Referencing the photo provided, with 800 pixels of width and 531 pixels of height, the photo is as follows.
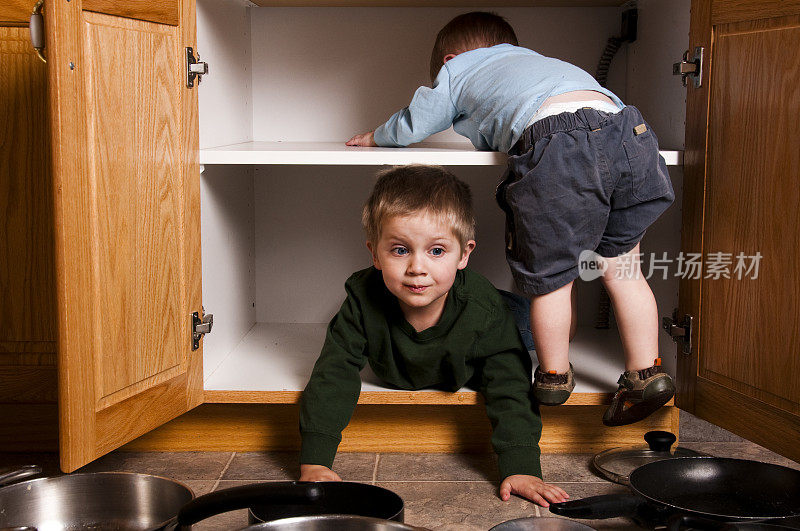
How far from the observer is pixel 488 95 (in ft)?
4.91

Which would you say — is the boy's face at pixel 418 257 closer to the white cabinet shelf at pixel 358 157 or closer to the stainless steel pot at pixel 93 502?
the white cabinet shelf at pixel 358 157

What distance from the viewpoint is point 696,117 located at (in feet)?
4.59

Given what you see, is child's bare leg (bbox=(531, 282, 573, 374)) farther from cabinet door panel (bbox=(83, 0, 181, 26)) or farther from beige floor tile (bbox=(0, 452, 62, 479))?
beige floor tile (bbox=(0, 452, 62, 479))

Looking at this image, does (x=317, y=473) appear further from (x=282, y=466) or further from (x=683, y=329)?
(x=683, y=329)

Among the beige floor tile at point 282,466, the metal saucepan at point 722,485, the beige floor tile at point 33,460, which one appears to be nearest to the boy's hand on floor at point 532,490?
the metal saucepan at point 722,485

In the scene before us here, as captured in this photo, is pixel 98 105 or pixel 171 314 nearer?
A: pixel 98 105

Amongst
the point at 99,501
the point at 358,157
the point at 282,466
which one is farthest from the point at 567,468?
the point at 99,501

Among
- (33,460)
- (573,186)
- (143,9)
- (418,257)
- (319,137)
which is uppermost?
(143,9)

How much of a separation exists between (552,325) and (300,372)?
0.49 metres

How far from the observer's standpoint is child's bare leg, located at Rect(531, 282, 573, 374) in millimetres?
1411

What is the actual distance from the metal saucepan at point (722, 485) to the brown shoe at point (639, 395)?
15 centimetres

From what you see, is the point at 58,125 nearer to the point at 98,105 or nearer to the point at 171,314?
the point at 98,105

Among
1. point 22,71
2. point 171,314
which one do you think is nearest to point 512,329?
point 171,314

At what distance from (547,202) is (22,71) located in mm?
907
